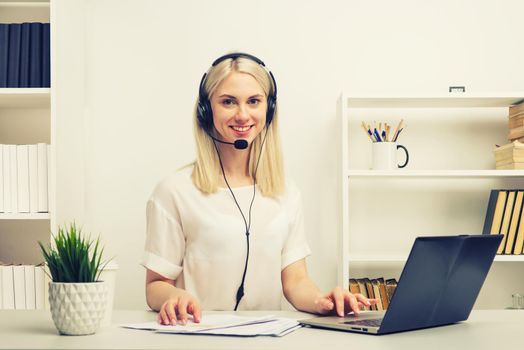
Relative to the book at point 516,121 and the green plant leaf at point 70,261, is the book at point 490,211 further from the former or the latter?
the green plant leaf at point 70,261

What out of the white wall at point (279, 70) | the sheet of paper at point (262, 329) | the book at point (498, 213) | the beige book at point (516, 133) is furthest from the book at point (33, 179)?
the beige book at point (516, 133)

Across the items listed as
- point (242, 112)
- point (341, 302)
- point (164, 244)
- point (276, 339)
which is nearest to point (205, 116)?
point (242, 112)

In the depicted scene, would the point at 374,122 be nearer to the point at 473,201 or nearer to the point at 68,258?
the point at 473,201

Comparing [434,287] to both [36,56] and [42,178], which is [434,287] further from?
[36,56]

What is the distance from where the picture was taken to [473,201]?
129 inches

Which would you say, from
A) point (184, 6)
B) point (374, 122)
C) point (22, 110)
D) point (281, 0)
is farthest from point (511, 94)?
point (22, 110)

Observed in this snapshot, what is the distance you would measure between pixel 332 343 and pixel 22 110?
2.40 m

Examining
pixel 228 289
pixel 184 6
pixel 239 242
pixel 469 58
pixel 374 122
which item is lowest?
pixel 228 289

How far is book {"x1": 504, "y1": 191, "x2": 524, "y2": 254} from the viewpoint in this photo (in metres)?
2.98

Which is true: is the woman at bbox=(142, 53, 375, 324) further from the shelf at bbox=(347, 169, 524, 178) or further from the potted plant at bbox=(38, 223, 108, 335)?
Result: the shelf at bbox=(347, 169, 524, 178)

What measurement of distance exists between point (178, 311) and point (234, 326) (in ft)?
0.48

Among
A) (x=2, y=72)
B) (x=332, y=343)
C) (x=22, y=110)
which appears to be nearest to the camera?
(x=332, y=343)

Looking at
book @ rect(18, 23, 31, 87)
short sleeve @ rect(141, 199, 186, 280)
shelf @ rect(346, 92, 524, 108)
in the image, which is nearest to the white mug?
shelf @ rect(346, 92, 524, 108)

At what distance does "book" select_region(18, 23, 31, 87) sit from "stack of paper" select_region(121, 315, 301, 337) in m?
1.74
